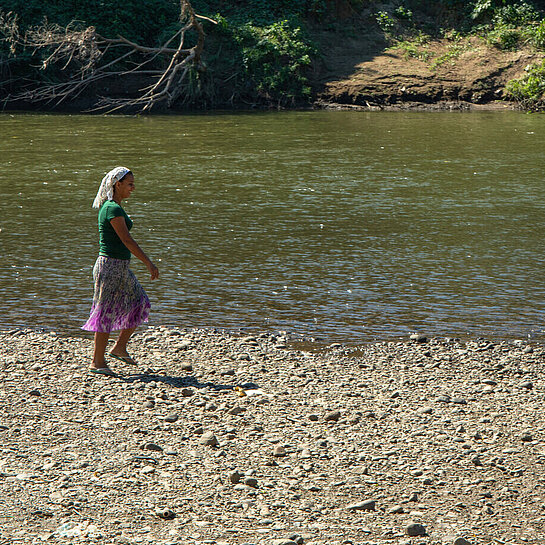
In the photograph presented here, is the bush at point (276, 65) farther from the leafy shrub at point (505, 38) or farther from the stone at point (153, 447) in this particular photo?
the stone at point (153, 447)

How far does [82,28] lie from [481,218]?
2048 cm

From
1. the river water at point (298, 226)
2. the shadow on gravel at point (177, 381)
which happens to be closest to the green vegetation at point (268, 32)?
the river water at point (298, 226)

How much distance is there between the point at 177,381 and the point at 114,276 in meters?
1.08

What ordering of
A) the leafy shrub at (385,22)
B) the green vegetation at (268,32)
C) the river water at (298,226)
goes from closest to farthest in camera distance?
the river water at (298,226), the green vegetation at (268,32), the leafy shrub at (385,22)

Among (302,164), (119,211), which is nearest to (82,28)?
(302,164)

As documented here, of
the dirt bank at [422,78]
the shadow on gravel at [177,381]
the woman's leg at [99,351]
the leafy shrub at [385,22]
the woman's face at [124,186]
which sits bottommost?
the shadow on gravel at [177,381]

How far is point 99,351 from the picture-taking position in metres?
7.92

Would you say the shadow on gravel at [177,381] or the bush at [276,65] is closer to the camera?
the shadow on gravel at [177,381]

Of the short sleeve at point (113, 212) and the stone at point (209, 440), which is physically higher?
the short sleeve at point (113, 212)

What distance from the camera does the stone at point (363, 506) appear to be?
5566mm

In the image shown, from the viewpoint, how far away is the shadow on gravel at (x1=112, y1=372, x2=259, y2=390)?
754 centimetres

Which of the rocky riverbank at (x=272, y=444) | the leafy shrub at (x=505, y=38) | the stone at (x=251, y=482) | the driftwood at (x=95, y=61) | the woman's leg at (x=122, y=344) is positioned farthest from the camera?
the leafy shrub at (x=505, y=38)

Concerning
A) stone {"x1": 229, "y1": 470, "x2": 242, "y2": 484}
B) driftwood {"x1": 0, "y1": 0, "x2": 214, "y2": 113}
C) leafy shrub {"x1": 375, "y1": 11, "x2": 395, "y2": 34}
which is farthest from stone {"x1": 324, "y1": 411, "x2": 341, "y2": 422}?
leafy shrub {"x1": 375, "y1": 11, "x2": 395, "y2": 34}

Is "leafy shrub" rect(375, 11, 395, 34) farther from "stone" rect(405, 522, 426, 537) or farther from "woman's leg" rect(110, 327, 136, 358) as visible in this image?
"stone" rect(405, 522, 426, 537)
